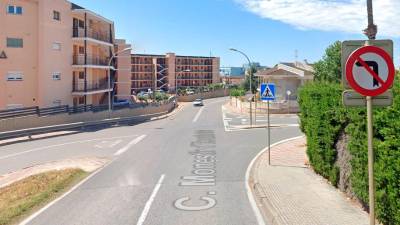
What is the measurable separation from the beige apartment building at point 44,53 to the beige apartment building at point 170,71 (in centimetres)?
6632

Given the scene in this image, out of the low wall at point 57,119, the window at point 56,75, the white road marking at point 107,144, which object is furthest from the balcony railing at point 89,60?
the white road marking at point 107,144

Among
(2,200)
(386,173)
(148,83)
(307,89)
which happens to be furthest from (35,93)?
(148,83)

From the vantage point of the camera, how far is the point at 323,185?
11352mm

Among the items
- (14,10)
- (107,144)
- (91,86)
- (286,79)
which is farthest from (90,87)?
(107,144)

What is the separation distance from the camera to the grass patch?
9893 millimetres

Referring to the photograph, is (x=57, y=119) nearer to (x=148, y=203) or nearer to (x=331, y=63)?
(x=331, y=63)

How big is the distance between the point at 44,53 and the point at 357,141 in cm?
3425

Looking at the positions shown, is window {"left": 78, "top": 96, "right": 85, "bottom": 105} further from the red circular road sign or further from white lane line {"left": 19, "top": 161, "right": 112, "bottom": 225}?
the red circular road sign

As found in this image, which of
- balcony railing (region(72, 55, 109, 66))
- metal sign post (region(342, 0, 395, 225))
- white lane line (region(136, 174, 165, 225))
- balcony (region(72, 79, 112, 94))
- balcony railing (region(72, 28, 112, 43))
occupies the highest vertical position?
balcony railing (region(72, 28, 112, 43))

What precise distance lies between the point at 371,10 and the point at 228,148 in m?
9.10

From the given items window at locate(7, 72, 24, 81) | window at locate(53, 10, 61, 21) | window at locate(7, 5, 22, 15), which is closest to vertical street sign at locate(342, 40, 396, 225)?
window at locate(7, 72, 24, 81)

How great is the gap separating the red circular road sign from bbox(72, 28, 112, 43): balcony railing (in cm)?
4058

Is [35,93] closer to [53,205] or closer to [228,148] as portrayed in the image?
[228,148]

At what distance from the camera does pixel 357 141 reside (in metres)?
8.51
